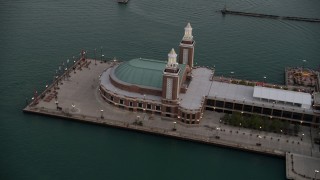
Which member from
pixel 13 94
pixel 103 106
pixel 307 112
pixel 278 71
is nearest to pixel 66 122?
pixel 103 106

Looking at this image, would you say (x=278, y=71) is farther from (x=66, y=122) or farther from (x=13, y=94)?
(x=13, y=94)

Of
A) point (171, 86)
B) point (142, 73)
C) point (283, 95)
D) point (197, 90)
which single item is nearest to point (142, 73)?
point (142, 73)

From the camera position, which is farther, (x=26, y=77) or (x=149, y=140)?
(x=26, y=77)

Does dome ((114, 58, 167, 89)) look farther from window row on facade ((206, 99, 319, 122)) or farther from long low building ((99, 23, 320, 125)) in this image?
window row on facade ((206, 99, 319, 122))

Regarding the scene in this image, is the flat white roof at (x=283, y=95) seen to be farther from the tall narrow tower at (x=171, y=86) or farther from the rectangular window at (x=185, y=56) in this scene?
the rectangular window at (x=185, y=56)

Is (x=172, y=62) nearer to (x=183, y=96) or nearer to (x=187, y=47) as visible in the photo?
(x=183, y=96)

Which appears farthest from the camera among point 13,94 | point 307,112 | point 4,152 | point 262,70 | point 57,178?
point 262,70
